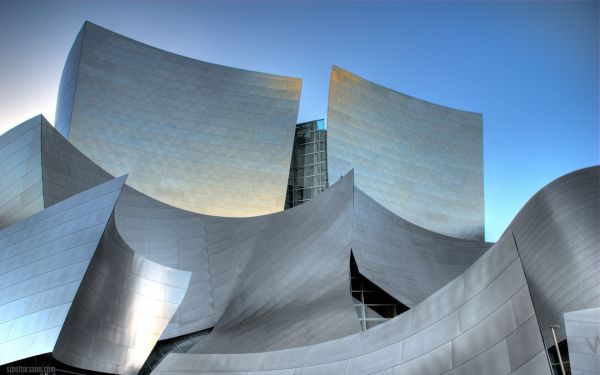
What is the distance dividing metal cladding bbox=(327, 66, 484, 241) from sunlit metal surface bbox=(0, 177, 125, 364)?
571 inches

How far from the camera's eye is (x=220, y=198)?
2297cm

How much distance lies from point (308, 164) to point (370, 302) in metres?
11.8

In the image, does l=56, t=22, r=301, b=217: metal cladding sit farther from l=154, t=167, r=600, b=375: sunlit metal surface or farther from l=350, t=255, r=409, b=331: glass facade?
l=154, t=167, r=600, b=375: sunlit metal surface

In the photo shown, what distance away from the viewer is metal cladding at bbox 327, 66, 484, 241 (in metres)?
25.1

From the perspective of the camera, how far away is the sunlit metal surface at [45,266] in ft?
26.9

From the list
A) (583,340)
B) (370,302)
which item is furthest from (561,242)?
(370,302)

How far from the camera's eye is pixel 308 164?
27234mm

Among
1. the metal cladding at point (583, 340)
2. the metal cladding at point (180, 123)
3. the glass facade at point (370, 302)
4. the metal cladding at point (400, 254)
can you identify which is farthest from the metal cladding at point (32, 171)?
the metal cladding at point (583, 340)

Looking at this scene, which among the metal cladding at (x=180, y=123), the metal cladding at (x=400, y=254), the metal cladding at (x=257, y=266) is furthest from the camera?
the metal cladding at (x=180, y=123)

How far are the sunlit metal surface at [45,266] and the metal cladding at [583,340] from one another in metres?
7.84

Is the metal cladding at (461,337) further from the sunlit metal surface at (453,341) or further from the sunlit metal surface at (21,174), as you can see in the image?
the sunlit metal surface at (21,174)

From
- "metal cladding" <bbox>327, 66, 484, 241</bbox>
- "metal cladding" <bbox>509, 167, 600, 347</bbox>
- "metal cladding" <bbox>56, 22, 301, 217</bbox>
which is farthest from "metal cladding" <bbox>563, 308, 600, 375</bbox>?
"metal cladding" <bbox>56, 22, 301, 217</bbox>

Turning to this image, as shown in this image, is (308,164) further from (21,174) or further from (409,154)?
(21,174)

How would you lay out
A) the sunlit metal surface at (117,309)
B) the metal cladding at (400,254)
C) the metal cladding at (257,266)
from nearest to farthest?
the sunlit metal surface at (117,309), the metal cladding at (257,266), the metal cladding at (400,254)
